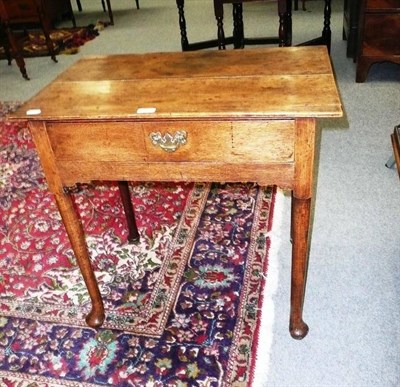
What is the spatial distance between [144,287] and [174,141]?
0.83 metres

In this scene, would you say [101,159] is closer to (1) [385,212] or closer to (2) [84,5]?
(1) [385,212]

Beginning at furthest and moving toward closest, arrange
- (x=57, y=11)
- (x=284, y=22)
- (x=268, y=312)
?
(x=57, y=11), (x=284, y=22), (x=268, y=312)

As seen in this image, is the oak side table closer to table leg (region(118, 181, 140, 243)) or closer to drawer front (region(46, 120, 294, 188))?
drawer front (region(46, 120, 294, 188))

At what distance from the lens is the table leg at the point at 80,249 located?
55.4 inches

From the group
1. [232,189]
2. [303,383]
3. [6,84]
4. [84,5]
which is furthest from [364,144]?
[84,5]

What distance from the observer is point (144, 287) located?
1.83m

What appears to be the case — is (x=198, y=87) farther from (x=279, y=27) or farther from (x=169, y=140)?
(x=279, y=27)

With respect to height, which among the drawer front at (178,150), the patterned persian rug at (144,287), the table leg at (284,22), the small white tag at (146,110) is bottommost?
the patterned persian rug at (144,287)

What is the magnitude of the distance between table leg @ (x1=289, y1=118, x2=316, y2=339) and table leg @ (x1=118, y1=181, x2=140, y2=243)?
32.0 inches

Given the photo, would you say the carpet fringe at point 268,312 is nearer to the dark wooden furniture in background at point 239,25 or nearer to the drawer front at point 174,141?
the drawer front at point 174,141

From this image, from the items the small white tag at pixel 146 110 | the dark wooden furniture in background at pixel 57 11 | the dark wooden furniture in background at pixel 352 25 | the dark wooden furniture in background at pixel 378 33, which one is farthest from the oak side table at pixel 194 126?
the dark wooden furniture in background at pixel 57 11

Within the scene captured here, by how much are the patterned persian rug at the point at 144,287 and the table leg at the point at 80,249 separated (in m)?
0.05

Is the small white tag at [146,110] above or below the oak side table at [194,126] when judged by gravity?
above

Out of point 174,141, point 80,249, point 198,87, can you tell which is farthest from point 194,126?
point 80,249
